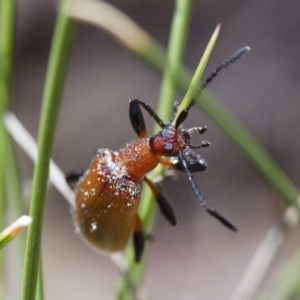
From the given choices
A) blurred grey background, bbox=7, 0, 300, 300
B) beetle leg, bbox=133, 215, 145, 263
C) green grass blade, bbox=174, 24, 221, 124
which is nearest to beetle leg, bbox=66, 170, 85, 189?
beetle leg, bbox=133, 215, 145, 263

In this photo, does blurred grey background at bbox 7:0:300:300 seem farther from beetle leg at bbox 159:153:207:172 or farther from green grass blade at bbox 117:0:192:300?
green grass blade at bbox 117:0:192:300

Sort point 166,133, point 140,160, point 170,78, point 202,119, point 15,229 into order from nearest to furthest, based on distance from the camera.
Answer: point 15,229, point 170,78, point 166,133, point 140,160, point 202,119

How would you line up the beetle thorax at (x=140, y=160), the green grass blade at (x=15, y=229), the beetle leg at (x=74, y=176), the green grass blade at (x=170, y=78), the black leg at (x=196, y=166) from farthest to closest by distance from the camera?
the beetle leg at (x=74, y=176) < the beetle thorax at (x=140, y=160) < the black leg at (x=196, y=166) < the green grass blade at (x=170, y=78) < the green grass blade at (x=15, y=229)

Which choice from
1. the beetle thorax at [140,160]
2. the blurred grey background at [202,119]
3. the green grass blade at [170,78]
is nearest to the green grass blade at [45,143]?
the green grass blade at [170,78]

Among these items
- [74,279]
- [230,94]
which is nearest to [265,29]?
[230,94]

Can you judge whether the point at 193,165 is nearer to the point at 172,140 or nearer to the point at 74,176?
the point at 172,140

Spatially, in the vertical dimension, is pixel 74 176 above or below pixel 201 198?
above

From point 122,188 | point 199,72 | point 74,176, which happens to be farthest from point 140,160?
point 199,72

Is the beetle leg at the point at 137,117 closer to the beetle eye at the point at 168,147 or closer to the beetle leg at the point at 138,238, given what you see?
the beetle eye at the point at 168,147
